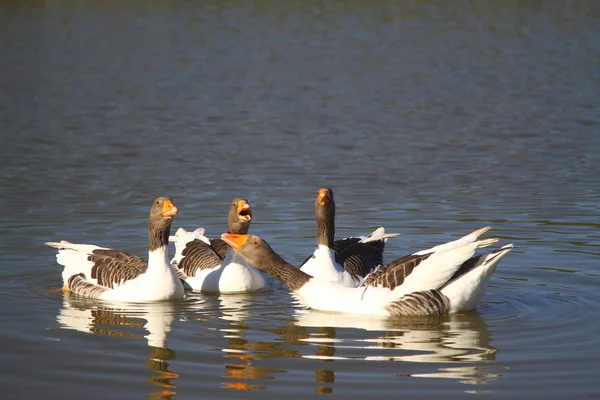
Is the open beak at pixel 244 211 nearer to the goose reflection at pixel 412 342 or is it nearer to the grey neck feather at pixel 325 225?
the grey neck feather at pixel 325 225

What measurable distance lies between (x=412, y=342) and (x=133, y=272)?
3.82 metres

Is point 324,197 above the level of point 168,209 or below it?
above

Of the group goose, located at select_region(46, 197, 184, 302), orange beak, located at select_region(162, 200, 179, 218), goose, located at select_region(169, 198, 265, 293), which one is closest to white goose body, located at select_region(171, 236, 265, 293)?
goose, located at select_region(169, 198, 265, 293)

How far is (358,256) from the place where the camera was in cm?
1424

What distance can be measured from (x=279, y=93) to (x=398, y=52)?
931 cm

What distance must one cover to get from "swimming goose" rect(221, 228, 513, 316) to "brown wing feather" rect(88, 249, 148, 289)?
1460 mm

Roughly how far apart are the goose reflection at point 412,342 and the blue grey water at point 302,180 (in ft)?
0.13

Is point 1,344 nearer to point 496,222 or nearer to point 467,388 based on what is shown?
point 467,388

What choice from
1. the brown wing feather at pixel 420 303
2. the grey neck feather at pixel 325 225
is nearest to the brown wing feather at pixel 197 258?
the grey neck feather at pixel 325 225

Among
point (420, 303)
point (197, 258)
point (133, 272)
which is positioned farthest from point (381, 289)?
point (197, 258)

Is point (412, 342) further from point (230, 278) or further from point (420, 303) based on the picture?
point (230, 278)

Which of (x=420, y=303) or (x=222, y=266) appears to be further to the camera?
(x=222, y=266)

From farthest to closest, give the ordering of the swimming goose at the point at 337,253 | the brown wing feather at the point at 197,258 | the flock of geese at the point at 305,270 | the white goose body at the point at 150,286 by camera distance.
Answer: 1. the brown wing feather at the point at 197,258
2. the swimming goose at the point at 337,253
3. the white goose body at the point at 150,286
4. the flock of geese at the point at 305,270

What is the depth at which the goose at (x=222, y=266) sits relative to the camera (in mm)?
13547
